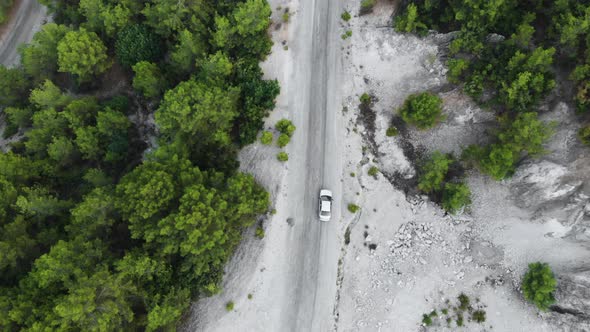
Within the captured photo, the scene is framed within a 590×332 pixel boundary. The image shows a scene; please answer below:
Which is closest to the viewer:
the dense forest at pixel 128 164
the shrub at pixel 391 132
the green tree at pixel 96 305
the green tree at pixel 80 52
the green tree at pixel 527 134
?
the green tree at pixel 96 305

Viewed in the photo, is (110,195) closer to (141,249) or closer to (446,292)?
(141,249)

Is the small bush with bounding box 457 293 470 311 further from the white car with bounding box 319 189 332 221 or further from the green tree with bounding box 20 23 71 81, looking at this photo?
the green tree with bounding box 20 23 71 81

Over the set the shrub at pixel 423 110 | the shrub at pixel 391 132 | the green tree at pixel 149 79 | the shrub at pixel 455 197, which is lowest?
the shrub at pixel 455 197

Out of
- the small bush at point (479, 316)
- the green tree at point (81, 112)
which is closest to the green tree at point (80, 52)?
the green tree at point (81, 112)

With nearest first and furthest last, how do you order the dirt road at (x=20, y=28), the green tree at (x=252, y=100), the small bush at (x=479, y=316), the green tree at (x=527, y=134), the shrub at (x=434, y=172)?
the green tree at (x=527, y=134) → the small bush at (x=479, y=316) → the shrub at (x=434, y=172) → the green tree at (x=252, y=100) → the dirt road at (x=20, y=28)

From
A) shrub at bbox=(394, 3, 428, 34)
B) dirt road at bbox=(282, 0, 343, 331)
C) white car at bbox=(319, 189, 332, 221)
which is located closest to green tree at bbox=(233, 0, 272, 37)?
dirt road at bbox=(282, 0, 343, 331)

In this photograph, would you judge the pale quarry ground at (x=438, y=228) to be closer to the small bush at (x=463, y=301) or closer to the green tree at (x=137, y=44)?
the small bush at (x=463, y=301)
